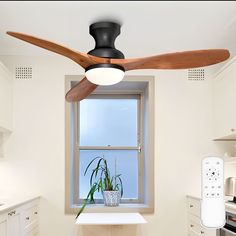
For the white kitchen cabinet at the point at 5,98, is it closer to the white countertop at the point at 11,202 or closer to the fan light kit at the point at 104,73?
the white countertop at the point at 11,202

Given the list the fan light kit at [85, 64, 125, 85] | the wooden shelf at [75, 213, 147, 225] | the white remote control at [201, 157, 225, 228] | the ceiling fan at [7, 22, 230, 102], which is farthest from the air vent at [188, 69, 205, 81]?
the white remote control at [201, 157, 225, 228]

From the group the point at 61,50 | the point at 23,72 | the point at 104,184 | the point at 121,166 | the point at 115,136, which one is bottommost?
the point at 104,184

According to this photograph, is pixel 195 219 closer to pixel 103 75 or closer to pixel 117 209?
pixel 117 209

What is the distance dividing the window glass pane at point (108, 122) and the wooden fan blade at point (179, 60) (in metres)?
1.99

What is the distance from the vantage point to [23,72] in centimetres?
420

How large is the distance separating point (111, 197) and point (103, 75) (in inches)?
76.9

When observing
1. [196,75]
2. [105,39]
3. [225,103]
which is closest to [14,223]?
[105,39]

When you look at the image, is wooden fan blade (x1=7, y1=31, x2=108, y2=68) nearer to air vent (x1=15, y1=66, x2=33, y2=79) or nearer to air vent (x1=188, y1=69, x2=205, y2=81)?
air vent (x1=15, y1=66, x2=33, y2=79)

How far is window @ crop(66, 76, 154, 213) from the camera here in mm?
4500

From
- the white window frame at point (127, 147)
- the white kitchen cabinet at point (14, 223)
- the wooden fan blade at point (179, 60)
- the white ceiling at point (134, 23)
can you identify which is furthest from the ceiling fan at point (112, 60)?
the white window frame at point (127, 147)

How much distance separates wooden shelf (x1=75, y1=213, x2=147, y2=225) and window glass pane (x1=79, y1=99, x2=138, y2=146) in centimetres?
97

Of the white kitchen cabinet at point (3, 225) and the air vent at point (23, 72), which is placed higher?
the air vent at point (23, 72)

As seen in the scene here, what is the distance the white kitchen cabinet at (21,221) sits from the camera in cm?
298

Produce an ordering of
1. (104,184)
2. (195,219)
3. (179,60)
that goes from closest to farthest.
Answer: (179,60), (195,219), (104,184)
